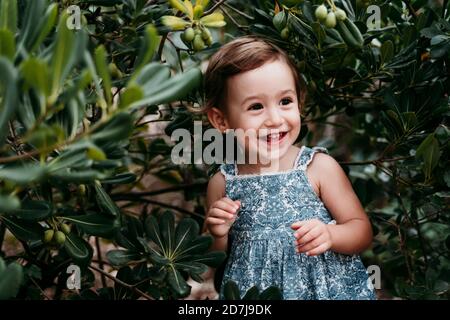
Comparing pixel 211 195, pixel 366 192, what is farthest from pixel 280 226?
pixel 366 192

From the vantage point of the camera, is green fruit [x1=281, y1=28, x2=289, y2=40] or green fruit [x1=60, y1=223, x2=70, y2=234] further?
green fruit [x1=281, y1=28, x2=289, y2=40]

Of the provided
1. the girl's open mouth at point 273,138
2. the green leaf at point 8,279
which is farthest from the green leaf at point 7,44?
the girl's open mouth at point 273,138

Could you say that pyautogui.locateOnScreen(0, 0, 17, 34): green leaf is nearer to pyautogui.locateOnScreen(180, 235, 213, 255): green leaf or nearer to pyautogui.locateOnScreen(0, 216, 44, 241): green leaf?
pyautogui.locateOnScreen(0, 216, 44, 241): green leaf

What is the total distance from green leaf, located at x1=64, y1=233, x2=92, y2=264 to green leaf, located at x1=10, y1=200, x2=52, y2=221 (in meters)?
0.22

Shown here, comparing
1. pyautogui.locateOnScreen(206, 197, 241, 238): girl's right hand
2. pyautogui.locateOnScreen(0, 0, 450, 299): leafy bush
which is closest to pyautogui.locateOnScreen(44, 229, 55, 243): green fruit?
pyautogui.locateOnScreen(0, 0, 450, 299): leafy bush

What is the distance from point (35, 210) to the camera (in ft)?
4.84

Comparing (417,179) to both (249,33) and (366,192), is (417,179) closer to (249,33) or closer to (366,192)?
(366,192)

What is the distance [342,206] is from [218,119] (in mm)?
392

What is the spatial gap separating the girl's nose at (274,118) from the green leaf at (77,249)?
53 centimetres

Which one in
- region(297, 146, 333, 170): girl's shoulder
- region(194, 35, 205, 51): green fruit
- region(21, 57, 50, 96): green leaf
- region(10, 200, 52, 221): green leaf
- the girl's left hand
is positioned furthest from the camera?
region(297, 146, 333, 170): girl's shoulder

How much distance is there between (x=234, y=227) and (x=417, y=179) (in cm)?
56

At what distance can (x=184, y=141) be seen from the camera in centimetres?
212

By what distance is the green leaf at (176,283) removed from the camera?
1.65 meters

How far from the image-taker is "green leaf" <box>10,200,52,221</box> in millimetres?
1461
